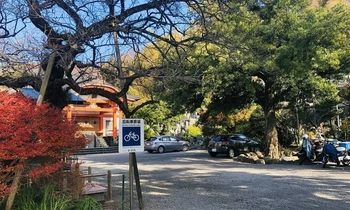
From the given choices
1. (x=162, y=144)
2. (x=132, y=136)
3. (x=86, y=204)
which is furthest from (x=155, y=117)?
(x=86, y=204)

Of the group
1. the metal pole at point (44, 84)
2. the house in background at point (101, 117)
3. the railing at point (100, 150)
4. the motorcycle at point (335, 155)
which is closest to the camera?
the metal pole at point (44, 84)

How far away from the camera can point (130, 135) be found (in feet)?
22.3

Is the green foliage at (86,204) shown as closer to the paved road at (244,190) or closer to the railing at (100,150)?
the paved road at (244,190)

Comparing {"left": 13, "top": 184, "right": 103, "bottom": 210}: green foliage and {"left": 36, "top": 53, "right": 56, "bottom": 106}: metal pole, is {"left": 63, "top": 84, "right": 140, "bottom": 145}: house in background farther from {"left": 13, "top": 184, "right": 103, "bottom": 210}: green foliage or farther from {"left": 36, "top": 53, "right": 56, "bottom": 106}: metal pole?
{"left": 13, "top": 184, "right": 103, "bottom": 210}: green foliage

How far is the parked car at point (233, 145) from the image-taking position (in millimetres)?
20266

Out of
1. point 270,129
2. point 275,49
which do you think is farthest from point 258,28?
point 270,129

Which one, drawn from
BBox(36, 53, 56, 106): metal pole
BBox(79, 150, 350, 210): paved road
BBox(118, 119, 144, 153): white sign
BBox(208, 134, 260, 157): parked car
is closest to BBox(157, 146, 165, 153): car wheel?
BBox(208, 134, 260, 157): parked car

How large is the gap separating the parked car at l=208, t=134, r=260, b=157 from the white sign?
14.1m

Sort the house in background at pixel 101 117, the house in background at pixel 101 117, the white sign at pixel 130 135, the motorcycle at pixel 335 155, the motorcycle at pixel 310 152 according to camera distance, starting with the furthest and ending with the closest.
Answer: the house in background at pixel 101 117
the house in background at pixel 101 117
the motorcycle at pixel 310 152
the motorcycle at pixel 335 155
the white sign at pixel 130 135

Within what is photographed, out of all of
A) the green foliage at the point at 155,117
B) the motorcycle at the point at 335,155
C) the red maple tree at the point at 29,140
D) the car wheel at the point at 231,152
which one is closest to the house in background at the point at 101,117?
the green foliage at the point at 155,117

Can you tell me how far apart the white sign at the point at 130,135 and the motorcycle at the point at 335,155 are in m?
10.6

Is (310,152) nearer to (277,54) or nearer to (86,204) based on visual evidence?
(277,54)

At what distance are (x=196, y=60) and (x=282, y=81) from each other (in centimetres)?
475

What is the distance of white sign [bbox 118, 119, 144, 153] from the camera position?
262 inches
